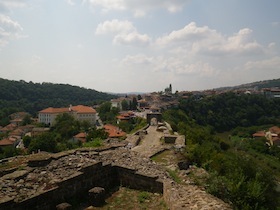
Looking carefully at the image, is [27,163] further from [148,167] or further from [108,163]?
[148,167]

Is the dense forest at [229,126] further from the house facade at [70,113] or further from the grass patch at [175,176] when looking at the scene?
the house facade at [70,113]

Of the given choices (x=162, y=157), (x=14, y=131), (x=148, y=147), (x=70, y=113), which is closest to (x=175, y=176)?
(x=162, y=157)

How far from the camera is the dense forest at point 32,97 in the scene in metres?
108

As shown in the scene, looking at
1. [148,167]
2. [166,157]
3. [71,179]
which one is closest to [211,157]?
[166,157]

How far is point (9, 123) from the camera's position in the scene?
90625 millimetres

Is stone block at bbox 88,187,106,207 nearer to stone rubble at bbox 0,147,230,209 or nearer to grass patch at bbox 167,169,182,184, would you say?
stone rubble at bbox 0,147,230,209

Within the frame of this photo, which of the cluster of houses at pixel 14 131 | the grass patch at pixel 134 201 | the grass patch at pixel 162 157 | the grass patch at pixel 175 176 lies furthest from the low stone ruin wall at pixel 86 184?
the cluster of houses at pixel 14 131

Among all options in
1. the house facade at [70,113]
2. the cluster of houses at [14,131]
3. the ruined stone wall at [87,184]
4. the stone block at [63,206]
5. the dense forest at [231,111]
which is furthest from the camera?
the house facade at [70,113]

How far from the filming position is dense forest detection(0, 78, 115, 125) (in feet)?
355

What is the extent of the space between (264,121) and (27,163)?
9184 centimetres

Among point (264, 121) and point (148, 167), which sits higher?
point (148, 167)

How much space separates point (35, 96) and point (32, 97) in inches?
72.7

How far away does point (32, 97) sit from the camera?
126m

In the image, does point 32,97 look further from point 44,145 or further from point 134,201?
point 134,201
